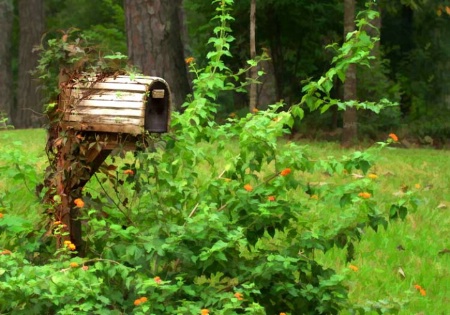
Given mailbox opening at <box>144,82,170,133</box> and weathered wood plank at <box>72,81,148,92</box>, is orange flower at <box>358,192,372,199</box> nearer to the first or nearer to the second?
mailbox opening at <box>144,82,170,133</box>

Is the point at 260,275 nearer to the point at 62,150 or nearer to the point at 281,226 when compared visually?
the point at 281,226

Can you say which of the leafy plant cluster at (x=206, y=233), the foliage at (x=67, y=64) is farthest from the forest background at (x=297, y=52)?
the leafy plant cluster at (x=206, y=233)

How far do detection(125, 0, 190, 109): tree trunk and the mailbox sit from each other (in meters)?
8.89

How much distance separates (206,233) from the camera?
5344mm

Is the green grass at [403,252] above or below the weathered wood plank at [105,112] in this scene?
below

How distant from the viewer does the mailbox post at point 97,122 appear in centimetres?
545

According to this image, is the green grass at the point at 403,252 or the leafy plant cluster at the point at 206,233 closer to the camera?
the leafy plant cluster at the point at 206,233

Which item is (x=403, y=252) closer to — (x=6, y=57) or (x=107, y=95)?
(x=107, y=95)

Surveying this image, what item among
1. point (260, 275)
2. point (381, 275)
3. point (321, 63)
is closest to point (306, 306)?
point (260, 275)

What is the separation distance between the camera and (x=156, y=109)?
5.64 metres

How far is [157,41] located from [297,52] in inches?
143

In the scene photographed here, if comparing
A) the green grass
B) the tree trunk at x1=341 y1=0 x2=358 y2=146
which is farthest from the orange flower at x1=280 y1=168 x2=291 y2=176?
the tree trunk at x1=341 y1=0 x2=358 y2=146

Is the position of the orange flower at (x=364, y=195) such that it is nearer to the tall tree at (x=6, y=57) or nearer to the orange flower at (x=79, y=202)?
the orange flower at (x=79, y=202)

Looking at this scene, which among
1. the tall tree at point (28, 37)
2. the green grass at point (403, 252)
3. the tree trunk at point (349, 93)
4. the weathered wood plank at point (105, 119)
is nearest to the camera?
the weathered wood plank at point (105, 119)
